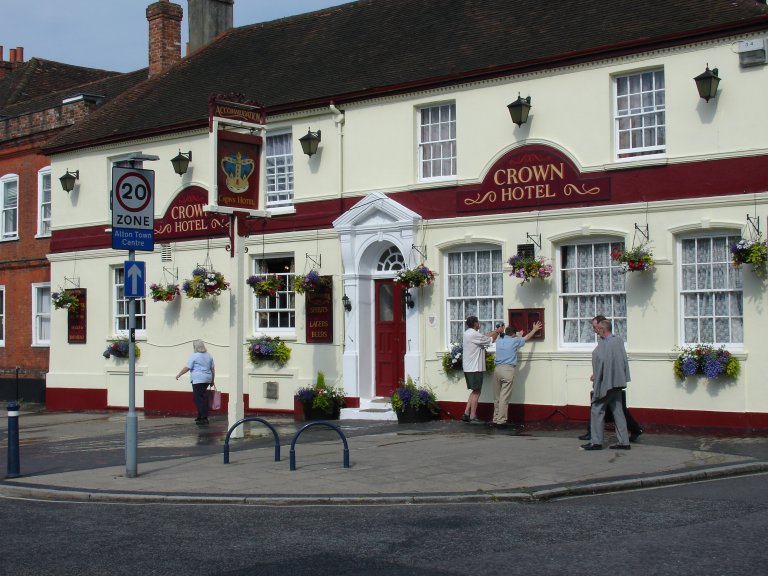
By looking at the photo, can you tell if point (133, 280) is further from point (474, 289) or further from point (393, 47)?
point (393, 47)

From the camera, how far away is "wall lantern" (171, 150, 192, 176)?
2350 centimetres

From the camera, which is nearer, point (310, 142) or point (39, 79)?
point (310, 142)

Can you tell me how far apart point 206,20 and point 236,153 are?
12174mm

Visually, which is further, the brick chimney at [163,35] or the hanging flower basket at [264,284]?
the brick chimney at [163,35]

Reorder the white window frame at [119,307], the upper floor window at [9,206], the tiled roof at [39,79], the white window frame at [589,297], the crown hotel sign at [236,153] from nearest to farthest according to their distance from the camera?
the crown hotel sign at [236,153], the white window frame at [589,297], the white window frame at [119,307], the upper floor window at [9,206], the tiled roof at [39,79]

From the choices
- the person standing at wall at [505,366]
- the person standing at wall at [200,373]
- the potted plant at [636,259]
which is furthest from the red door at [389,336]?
the potted plant at [636,259]

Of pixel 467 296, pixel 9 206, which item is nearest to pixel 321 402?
pixel 467 296

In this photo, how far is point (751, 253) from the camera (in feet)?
50.4

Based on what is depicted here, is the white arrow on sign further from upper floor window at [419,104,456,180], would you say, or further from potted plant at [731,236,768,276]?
potted plant at [731,236,768,276]

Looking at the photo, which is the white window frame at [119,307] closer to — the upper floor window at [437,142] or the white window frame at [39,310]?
the white window frame at [39,310]

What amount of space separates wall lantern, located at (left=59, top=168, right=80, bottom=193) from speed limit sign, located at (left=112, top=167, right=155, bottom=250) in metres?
13.2

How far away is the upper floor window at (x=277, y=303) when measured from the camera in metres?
22.1

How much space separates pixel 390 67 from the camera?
20.9m

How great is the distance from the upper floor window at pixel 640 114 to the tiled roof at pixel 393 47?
55 cm
